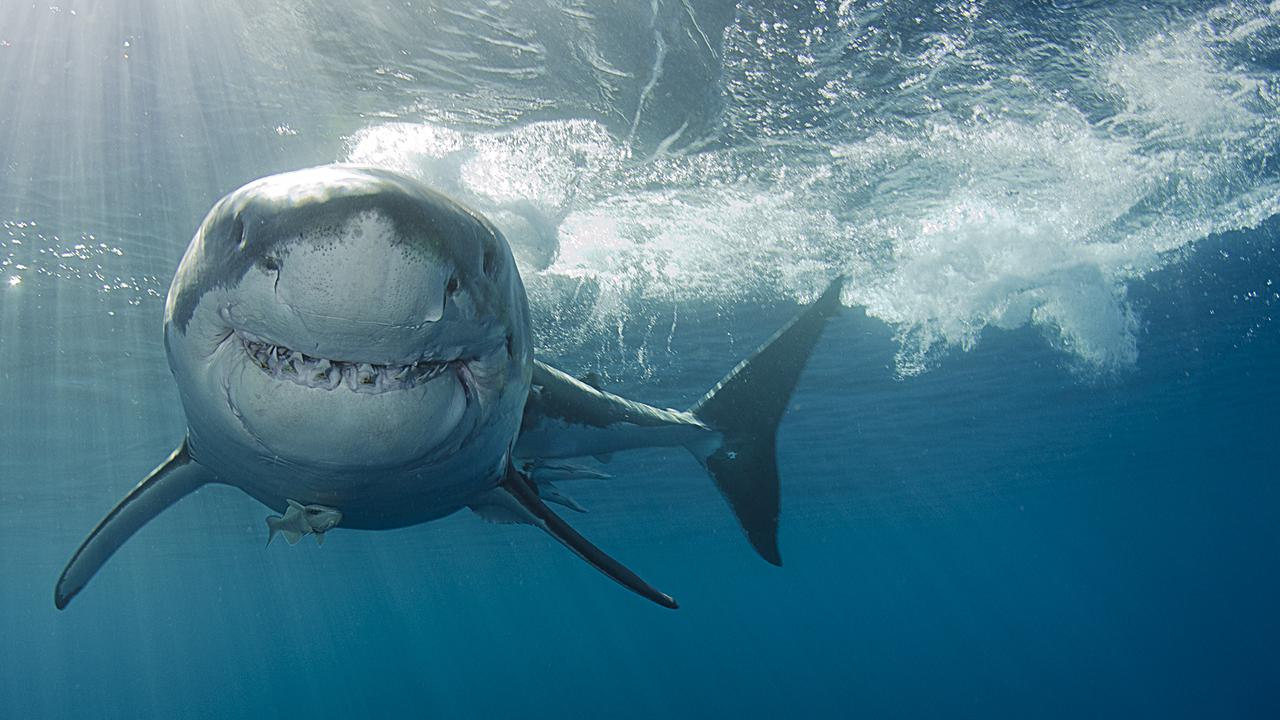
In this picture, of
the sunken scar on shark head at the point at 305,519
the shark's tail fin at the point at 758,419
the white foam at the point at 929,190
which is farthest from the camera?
the white foam at the point at 929,190

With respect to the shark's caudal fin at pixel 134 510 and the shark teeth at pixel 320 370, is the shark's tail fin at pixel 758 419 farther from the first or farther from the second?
the shark teeth at pixel 320 370

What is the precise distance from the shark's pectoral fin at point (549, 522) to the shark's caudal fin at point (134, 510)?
1.73 metres

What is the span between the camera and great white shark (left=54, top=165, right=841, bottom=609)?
197cm

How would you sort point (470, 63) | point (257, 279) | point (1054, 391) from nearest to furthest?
point (257, 279), point (470, 63), point (1054, 391)

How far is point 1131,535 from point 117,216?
7632 centimetres

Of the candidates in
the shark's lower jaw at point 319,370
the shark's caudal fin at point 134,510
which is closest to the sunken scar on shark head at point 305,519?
the shark's lower jaw at point 319,370

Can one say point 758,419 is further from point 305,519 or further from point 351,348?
point 351,348

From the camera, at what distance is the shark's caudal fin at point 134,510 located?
427cm

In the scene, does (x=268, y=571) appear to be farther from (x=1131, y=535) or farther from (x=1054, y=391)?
(x=1131, y=535)

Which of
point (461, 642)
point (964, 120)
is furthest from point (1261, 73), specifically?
point (461, 642)

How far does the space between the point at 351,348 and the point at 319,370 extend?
28cm

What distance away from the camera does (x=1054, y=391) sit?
24.3m

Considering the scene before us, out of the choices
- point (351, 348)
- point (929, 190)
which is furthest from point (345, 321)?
point (929, 190)

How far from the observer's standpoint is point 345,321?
6.67 feet
